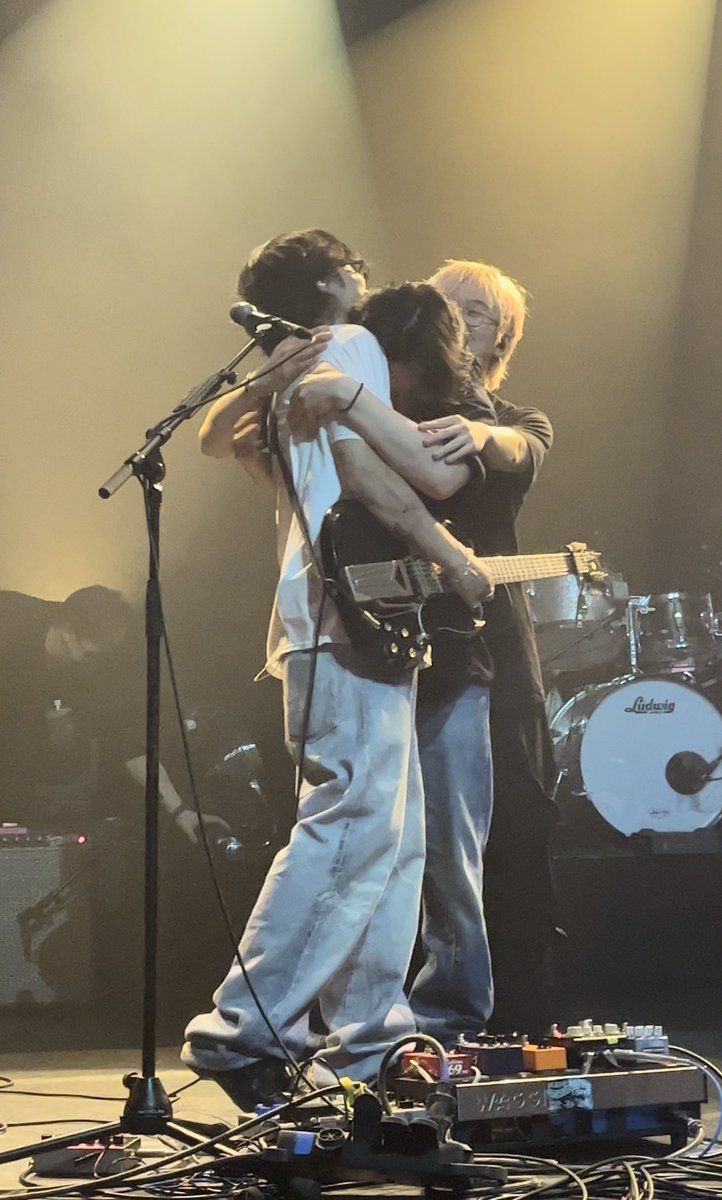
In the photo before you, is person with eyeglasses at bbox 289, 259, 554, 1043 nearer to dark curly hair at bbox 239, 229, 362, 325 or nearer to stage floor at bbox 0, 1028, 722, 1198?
dark curly hair at bbox 239, 229, 362, 325

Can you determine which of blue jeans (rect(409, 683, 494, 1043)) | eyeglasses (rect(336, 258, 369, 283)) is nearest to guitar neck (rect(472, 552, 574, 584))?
blue jeans (rect(409, 683, 494, 1043))

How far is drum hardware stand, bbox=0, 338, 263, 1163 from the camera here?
1.73m

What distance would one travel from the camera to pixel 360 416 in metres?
2.20

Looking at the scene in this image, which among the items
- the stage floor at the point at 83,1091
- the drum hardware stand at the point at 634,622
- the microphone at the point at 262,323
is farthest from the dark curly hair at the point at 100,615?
the microphone at the point at 262,323

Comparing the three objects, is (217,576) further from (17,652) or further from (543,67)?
(543,67)

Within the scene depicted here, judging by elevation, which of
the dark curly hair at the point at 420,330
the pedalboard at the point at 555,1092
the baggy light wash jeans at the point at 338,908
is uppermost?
the dark curly hair at the point at 420,330

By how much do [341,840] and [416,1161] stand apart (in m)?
0.62

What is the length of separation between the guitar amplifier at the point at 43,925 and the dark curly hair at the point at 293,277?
1401mm

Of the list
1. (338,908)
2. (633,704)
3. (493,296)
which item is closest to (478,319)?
(493,296)

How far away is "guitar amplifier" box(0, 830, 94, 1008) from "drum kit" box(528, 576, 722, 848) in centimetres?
116

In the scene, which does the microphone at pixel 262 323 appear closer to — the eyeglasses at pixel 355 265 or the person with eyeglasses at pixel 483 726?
the person with eyeglasses at pixel 483 726

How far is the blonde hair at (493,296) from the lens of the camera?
274 cm

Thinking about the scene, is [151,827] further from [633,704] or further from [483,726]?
[633,704]

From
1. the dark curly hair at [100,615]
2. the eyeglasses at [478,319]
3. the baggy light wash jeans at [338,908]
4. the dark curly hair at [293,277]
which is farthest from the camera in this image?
the dark curly hair at [100,615]
